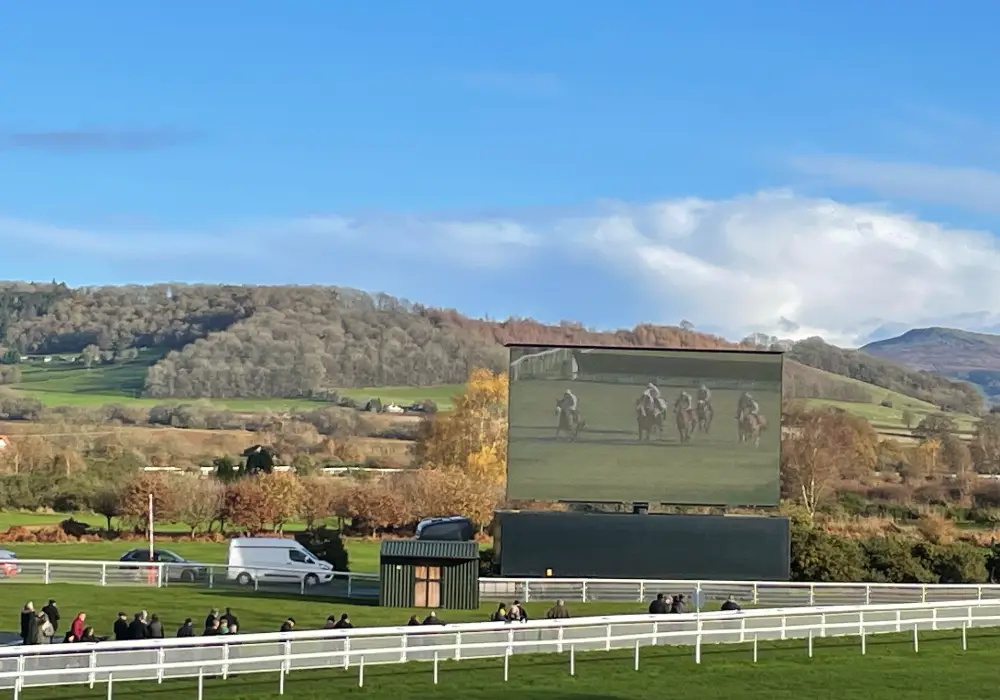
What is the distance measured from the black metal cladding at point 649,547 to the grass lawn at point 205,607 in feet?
8.87

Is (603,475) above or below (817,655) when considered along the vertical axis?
above

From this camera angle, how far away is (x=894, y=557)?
45.6m

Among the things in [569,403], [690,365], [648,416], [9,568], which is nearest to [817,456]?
[690,365]

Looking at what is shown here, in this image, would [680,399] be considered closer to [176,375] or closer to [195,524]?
[195,524]

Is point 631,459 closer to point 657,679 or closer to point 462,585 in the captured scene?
point 462,585

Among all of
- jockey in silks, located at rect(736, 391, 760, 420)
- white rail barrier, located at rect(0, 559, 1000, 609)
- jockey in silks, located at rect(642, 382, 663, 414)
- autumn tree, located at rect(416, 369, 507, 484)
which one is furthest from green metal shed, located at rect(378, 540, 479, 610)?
autumn tree, located at rect(416, 369, 507, 484)

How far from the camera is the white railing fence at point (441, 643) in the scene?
19781mm

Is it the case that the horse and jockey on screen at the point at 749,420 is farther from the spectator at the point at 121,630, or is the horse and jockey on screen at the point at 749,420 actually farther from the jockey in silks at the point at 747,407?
the spectator at the point at 121,630

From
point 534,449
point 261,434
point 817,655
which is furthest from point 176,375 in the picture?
point 817,655

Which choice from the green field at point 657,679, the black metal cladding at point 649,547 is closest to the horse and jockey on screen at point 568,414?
the black metal cladding at point 649,547

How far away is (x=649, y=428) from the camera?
43375 millimetres

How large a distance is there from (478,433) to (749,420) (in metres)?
33.2

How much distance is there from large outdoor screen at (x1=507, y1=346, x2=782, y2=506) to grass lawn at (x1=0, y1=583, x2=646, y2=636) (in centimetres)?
453

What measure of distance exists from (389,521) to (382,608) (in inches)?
1305
